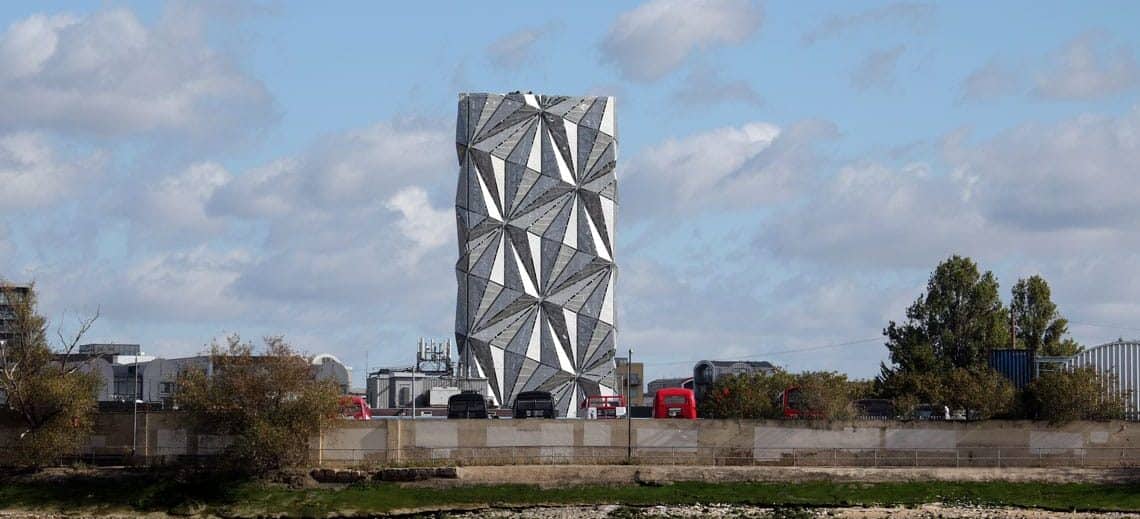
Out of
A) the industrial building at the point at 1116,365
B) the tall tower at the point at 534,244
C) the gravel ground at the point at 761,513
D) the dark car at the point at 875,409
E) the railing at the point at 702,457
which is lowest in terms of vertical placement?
the gravel ground at the point at 761,513

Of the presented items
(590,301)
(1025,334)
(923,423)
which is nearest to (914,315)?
(1025,334)

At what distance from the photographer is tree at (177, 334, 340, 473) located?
257 feet

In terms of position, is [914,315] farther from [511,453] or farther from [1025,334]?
[511,453]

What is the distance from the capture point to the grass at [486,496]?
7513 cm

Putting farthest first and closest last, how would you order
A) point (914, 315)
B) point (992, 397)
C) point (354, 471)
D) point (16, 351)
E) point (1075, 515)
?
1. point (914, 315)
2. point (992, 397)
3. point (16, 351)
4. point (354, 471)
5. point (1075, 515)

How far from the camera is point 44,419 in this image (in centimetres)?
8212

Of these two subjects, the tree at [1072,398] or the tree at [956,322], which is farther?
the tree at [956,322]

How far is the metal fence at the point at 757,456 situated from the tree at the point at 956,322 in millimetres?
35208

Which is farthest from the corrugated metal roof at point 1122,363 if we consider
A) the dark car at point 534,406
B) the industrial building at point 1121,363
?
the dark car at point 534,406

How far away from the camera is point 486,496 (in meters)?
76.3

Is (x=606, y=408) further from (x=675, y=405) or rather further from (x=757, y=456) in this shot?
(x=757, y=456)

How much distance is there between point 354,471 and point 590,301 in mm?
53135

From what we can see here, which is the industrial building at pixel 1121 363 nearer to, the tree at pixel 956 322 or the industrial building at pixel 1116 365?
the industrial building at pixel 1116 365

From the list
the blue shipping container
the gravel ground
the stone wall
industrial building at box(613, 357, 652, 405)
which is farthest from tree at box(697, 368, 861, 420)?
industrial building at box(613, 357, 652, 405)
